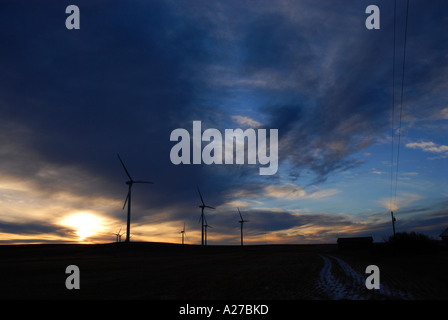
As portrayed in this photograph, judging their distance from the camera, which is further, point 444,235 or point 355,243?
point 355,243

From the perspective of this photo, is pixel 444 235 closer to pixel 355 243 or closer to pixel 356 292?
pixel 355 243

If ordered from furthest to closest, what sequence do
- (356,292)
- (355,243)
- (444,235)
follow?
(355,243) → (444,235) → (356,292)

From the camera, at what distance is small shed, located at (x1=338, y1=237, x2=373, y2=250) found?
103969 mm

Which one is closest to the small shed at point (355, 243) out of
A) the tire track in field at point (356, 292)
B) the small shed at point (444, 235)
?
the small shed at point (444, 235)

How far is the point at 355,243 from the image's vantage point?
345 feet

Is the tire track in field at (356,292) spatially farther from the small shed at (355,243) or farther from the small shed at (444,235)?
the small shed at (444,235)

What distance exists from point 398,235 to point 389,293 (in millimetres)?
63042

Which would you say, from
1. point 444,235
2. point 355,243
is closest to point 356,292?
point 355,243

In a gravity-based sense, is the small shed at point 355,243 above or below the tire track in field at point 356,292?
below

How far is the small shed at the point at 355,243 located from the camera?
103969 millimetres

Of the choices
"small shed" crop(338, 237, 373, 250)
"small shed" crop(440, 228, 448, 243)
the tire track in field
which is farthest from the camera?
"small shed" crop(338, 237, 373, 250)

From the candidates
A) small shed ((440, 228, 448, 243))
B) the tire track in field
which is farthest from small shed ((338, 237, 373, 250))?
the tire track in field

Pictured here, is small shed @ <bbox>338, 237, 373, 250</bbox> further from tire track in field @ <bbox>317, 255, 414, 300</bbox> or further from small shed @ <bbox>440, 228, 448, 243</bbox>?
tire track in field @ <bbox>317, 255, 414, 300</bbox>

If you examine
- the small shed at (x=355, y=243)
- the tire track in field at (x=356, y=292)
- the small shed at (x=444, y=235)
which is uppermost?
the tire track in field at (x=356, y=292)
